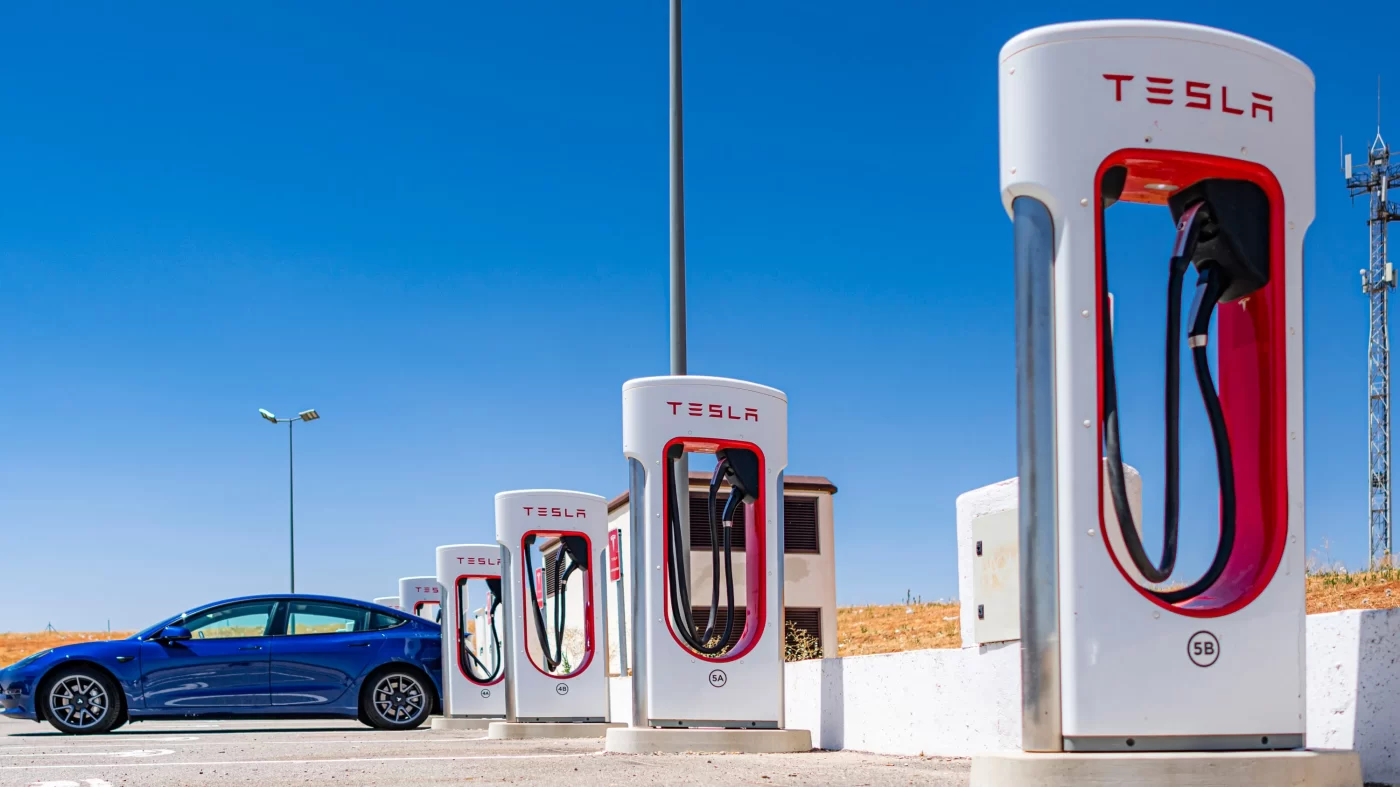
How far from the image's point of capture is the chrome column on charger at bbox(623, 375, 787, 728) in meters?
9.88

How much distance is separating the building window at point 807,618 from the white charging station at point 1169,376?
18.8 m

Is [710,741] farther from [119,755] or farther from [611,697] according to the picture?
[611,697]

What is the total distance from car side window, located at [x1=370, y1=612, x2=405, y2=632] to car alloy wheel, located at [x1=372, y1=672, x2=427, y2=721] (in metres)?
0.55

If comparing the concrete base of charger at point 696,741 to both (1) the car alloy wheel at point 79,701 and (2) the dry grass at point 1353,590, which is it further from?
(1) the car alloy wheel at point 79,701

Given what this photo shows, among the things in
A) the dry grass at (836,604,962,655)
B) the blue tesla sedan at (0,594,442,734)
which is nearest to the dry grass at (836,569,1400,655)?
the dry grass at (836,604,962,655)

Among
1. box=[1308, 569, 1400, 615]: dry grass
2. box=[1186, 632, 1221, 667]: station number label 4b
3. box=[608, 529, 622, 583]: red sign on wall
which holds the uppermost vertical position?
box=[1186, 632, 1221, 667]: station number label 4b

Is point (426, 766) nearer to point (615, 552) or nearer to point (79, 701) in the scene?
point (79, 701)

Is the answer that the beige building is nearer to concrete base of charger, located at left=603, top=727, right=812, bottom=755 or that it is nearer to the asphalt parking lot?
the asphalt parking lot

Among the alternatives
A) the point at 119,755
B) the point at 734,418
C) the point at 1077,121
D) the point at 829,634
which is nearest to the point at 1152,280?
the point at 1077,121

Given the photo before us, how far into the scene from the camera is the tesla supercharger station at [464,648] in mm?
16125

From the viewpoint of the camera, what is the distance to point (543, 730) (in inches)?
518

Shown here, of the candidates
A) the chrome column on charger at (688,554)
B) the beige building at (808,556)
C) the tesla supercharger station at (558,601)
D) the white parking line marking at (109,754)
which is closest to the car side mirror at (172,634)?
the tesla supercharger station at (558,601)

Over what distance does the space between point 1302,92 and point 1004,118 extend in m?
1.05

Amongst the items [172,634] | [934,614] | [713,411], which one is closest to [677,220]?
[713,411]
